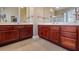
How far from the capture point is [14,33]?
5.65 ft

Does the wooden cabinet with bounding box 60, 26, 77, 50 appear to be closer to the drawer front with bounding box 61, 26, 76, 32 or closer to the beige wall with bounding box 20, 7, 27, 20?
the drawer front with bounding box 61, 26, 76, 32

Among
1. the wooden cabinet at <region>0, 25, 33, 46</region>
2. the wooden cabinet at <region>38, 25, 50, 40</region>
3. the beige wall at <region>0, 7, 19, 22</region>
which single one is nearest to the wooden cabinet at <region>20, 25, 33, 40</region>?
the wooden cabinet at <region>0, 25, 33, 46</region>

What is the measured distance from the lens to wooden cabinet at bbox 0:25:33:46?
164cm

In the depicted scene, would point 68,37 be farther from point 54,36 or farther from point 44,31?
Result: point 44,31

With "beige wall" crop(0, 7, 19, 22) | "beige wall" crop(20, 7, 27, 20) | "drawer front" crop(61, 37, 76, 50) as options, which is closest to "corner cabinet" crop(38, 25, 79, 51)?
"drawer front" crop(61, 37, 76, 50)

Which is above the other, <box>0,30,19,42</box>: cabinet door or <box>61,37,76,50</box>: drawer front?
<box>0,30,19,42</box>: cabinet door

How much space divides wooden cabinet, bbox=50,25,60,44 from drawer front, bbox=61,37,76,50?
9cm

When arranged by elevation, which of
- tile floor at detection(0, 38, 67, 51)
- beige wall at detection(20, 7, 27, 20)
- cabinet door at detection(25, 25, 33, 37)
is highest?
beige wall at detection(20, 7, 27, 20)

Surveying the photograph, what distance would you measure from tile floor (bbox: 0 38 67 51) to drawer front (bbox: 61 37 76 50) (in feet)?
0.37

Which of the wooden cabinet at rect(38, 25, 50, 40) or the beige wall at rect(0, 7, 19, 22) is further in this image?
the wooden cabinet at rect(38, 25, 50, 40)

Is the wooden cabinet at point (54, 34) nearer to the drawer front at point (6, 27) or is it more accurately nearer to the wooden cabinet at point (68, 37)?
the wooden cabinet at point (68, 37)

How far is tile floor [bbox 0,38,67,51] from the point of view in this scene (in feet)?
5.30

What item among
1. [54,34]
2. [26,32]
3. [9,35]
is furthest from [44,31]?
[9,35]
